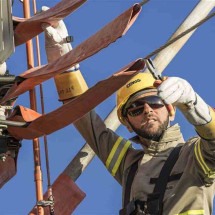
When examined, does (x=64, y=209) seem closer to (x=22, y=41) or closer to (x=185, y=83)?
(x=22, y=41)

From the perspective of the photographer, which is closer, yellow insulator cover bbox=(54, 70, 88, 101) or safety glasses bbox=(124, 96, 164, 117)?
safety glasses bbox=(124, 96, 164, 117)

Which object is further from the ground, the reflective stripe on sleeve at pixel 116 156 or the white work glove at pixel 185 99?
the reflective stripe on sleeve at pixel 116 156

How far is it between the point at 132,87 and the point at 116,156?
2.07 feet

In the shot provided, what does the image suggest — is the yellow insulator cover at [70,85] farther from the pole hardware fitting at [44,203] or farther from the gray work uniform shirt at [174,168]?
the pole hardware fitting at [44,203]

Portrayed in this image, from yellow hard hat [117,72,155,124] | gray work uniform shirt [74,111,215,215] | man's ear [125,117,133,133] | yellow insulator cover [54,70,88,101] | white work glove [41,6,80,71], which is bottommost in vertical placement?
gray work uniform shirt [74,111,215,215]

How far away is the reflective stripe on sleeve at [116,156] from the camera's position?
11789 mm

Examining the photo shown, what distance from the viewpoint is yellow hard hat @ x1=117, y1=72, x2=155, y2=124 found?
11.6 metres

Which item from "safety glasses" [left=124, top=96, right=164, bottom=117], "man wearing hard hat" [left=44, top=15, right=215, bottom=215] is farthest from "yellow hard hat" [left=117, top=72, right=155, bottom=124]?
"safety glasses" [left=124, top=96, right=164, bottom=117]

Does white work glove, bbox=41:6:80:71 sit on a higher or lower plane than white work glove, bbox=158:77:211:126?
higher

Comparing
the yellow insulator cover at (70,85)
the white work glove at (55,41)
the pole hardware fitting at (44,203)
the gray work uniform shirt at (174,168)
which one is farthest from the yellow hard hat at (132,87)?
the pole hardware fitting at (44,203)

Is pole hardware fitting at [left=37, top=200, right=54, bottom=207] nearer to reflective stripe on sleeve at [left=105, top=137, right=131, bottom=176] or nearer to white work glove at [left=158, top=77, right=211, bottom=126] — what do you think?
reflective stripe on sleeve at [left=105, top=137, right=131, bottom=176]

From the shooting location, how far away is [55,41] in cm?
1226

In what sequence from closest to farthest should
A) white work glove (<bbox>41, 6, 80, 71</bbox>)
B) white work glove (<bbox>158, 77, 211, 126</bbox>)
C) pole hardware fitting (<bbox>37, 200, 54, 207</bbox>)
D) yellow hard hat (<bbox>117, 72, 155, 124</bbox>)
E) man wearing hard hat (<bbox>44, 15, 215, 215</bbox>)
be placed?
white work glove (<bbox>158, 77, 211, 126</bbox>), man wearing hard hat (<bbox>44, 15, 215, 215</bbox>), pole hardware fitting (<bbox>37, 200, 54, 207</bbox>), yellow hard hat (<bbox>117, 72, 155, 124</bbox>), white work glove (<bbox>41, 6, 80, 71</bbox>)

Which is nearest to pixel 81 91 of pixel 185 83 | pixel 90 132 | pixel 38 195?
pixel 90 132
